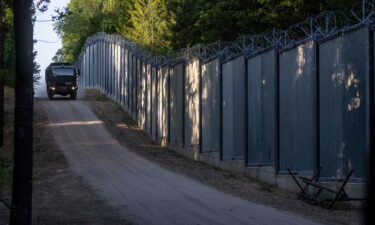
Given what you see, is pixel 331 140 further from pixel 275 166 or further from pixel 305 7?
pixel 305 7

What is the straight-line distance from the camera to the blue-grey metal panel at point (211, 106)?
85.8ft

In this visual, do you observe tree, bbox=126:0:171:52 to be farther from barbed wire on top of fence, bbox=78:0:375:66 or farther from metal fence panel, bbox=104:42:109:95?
barbed wire on top of fence, bbox=78:0:375:66

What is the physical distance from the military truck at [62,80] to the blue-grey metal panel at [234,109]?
→ 29859 millimetres

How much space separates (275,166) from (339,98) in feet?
14.2

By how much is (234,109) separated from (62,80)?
31446mm

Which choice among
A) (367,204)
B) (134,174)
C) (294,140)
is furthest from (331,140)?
(367,204)

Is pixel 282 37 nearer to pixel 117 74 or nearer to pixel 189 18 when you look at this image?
pixel 117 74

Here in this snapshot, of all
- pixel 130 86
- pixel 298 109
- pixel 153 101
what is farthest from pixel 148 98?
pixel 298 109

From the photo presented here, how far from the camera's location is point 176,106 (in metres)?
32.8

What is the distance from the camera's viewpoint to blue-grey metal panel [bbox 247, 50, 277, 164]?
20781 mm

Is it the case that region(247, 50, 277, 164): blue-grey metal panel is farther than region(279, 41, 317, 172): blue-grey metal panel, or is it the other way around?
region(247, 50, 277, 164): blue-grey metal panel

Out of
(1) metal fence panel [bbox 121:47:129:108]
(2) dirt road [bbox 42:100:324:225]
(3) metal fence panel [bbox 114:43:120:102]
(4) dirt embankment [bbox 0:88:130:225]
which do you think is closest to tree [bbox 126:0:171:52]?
(3) metal fence panel [bbox 114:43:120:102]

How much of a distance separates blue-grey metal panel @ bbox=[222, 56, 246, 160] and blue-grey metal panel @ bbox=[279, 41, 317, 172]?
132 inches

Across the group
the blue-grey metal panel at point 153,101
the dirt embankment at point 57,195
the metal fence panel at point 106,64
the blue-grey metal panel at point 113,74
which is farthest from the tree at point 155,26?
the dirt embankment at point 57,195
